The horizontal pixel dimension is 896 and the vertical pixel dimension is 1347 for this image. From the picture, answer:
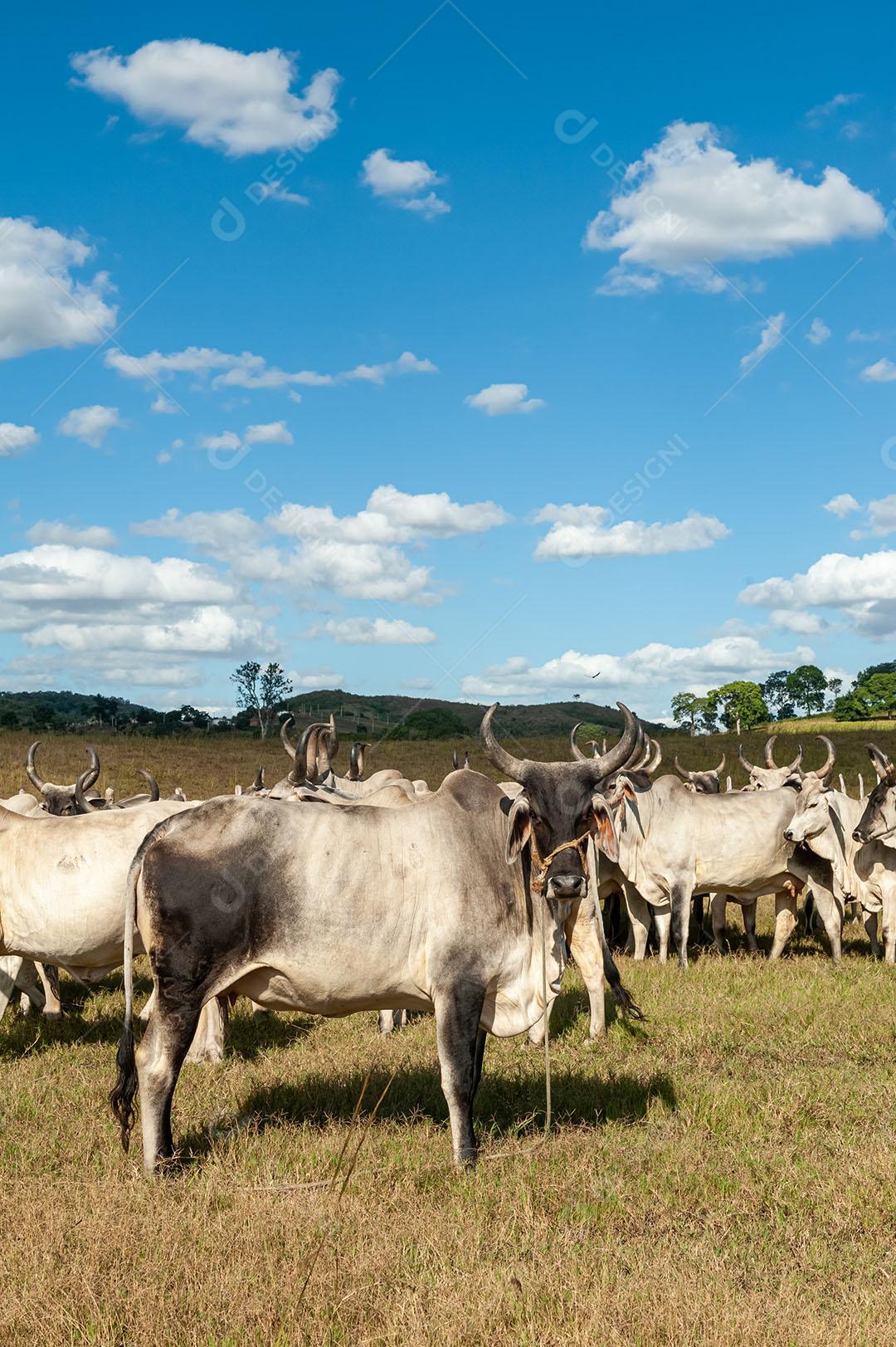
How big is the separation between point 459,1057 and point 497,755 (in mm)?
1853

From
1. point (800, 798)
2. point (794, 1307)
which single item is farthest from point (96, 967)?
point (800, 798)

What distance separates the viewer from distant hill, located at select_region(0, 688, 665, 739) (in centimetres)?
6631

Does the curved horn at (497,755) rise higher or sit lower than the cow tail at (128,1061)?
higher

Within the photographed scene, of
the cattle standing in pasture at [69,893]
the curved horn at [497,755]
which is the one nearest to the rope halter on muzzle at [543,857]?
the curved horn at [497,755]

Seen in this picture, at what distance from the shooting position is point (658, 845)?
45.9ft

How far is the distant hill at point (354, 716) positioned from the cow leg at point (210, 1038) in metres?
43.6

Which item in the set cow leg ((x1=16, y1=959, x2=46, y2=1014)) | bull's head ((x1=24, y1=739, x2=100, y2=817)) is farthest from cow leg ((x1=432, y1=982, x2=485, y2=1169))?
bull's head ((x1=24, y1=739, x2=100, y2=817))

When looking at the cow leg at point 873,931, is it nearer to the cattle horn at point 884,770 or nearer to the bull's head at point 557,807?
the cattle horn at point 884,770

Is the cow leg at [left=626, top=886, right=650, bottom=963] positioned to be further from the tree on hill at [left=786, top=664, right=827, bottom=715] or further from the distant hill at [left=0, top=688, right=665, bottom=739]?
the tree on hill at [left=786, top=664, right=827, bottom=715]

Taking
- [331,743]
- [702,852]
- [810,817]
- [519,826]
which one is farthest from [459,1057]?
[810,817]

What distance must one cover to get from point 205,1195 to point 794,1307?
310 centimetres

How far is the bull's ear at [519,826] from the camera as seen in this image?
273 inches

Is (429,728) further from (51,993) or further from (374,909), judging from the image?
(374,909)

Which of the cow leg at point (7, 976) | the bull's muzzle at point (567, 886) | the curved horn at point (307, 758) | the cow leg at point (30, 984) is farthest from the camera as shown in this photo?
the curved horn at point (307, 758)
